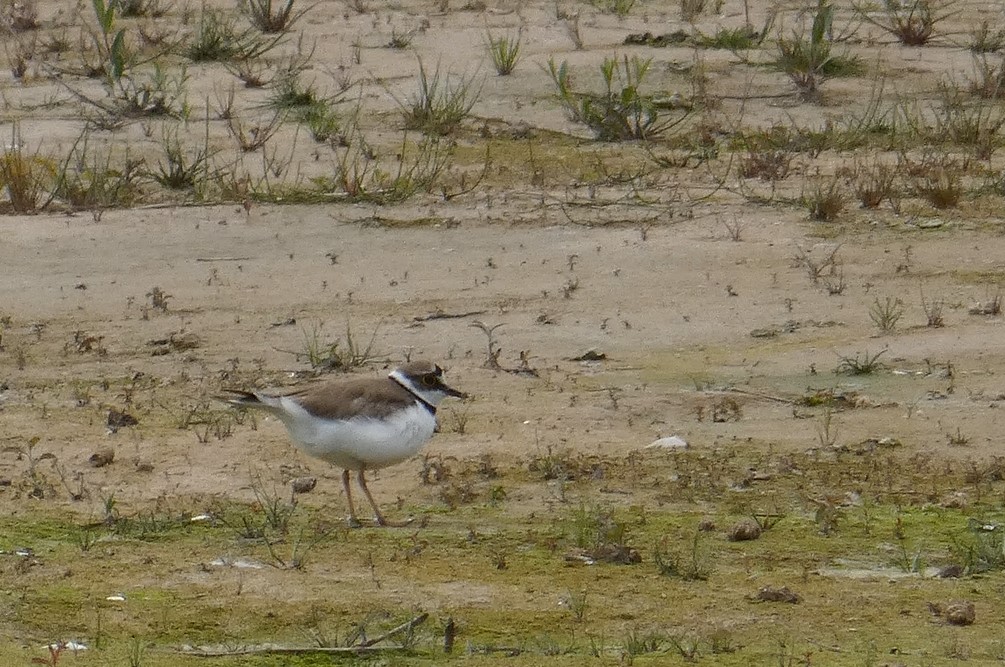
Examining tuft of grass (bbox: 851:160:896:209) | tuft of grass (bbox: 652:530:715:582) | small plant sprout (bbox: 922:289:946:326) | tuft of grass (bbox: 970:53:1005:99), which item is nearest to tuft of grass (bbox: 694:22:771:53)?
tuft of grass (bbox: 970:53:1005:99)

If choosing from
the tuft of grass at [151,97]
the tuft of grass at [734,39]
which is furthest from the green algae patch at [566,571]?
the tuft of grass at [734,39]

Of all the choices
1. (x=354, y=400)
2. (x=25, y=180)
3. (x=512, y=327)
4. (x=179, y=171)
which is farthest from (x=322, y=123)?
(x=354, y=400)

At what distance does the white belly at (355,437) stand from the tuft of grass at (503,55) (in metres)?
7.32

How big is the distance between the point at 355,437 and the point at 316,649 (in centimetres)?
137

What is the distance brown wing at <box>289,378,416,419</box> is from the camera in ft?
19.6

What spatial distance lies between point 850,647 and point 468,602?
1078mm

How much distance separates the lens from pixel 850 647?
4.76 meters

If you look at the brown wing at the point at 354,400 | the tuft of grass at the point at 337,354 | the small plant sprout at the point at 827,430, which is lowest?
the tuft of grass at the point at 337,354

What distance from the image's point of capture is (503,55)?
13.0 meters

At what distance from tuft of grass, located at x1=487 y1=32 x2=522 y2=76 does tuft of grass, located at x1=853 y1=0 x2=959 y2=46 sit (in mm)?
2631

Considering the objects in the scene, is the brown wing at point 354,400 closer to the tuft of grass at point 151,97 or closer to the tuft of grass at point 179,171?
the tuft of grass at point 179,171

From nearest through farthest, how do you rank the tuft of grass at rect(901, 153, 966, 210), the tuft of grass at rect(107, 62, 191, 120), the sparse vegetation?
the sparse vegetation, the tuft of grass at rect(901, 153, 966, 210), the tuft of grass at rect(107, 62, 191, 120)

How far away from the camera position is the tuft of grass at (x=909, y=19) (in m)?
14.1

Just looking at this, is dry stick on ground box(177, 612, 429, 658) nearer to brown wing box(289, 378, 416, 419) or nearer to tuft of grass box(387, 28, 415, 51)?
brown wing box(289, 378, 416, 419)
